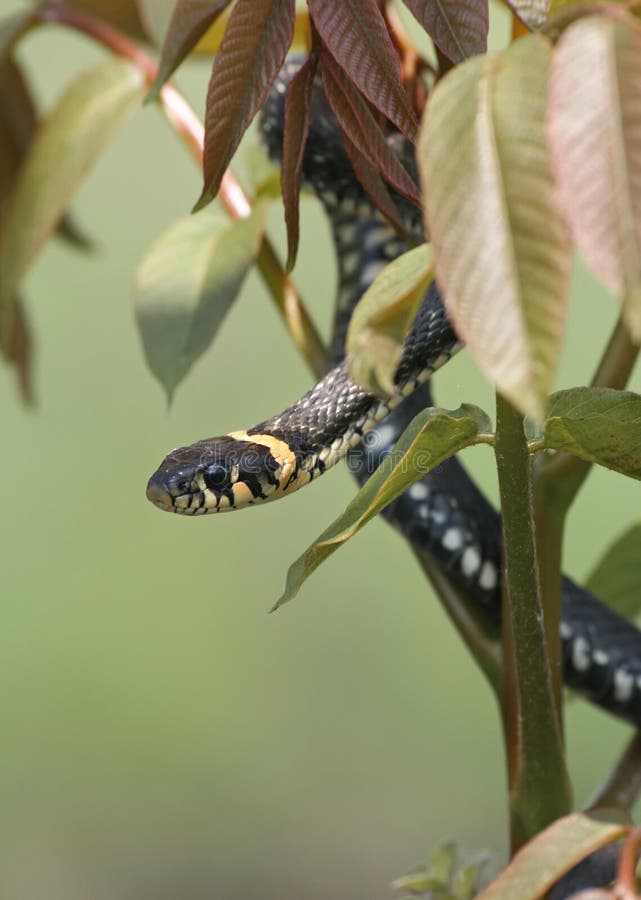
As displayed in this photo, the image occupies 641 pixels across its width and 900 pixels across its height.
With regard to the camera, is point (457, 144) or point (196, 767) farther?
point (196, 767)

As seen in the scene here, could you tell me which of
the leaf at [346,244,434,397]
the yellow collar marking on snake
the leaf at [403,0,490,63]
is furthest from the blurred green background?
the leaf at [346,244,434,397]

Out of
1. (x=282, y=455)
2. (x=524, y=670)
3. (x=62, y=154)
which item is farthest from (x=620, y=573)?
(x=62, y=154)

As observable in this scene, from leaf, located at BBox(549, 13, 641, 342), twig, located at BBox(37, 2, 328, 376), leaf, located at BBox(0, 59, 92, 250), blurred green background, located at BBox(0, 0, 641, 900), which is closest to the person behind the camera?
leaf, located at BBox(549, 13, 641, 342)

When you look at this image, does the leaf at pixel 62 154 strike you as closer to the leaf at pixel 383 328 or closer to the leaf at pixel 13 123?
the leaf at pixel 13 123

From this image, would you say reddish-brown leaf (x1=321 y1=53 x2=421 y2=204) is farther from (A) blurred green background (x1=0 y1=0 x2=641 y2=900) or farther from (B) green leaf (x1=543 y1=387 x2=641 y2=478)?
(A) blurred green background (x1=0 y1=0 x2=641 y2=900)

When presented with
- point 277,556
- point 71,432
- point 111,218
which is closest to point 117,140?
point 111,218

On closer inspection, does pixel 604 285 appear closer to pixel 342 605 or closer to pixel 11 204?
pixel 11 204
